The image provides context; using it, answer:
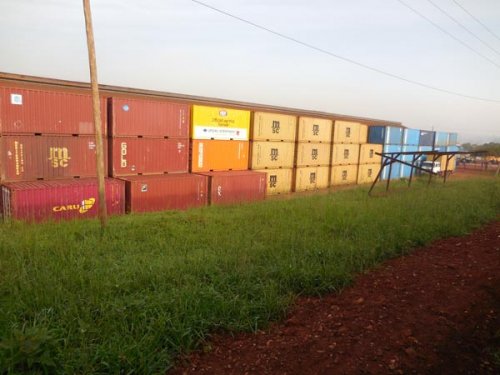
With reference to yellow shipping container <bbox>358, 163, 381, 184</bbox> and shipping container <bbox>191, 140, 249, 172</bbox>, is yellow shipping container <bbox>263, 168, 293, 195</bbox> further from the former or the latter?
yellow shipping container <bbox>358, 163, 381, 184</bbox>

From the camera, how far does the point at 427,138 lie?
3616 cm

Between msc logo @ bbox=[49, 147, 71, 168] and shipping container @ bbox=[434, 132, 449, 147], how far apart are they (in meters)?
35.8

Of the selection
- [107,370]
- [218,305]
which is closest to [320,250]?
[218,305]

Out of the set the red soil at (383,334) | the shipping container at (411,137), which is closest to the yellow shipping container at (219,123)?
the red soil at (383,334)

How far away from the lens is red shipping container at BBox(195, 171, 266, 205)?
16375 millimetres

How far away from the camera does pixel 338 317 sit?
14.6 feet

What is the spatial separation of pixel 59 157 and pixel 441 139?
37983 mm

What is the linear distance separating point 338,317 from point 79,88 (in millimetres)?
16522

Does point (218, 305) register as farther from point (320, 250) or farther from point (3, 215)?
point (3, 215)

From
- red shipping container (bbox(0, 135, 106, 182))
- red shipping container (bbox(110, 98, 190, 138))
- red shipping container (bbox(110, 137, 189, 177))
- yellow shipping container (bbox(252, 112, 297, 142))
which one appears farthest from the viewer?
yellow shipping container (bbox(252, 112, 297, 142))

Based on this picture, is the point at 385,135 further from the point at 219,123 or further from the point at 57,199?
the point at 57,199

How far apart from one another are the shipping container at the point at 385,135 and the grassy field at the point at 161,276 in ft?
69.2

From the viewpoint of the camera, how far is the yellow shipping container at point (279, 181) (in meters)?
20.9

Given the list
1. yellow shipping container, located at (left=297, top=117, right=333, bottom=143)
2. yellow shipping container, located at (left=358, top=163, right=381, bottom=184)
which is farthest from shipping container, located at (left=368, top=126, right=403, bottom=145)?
yellow shipping container, located at (left=297, top=117, right=333, bottom=143)
